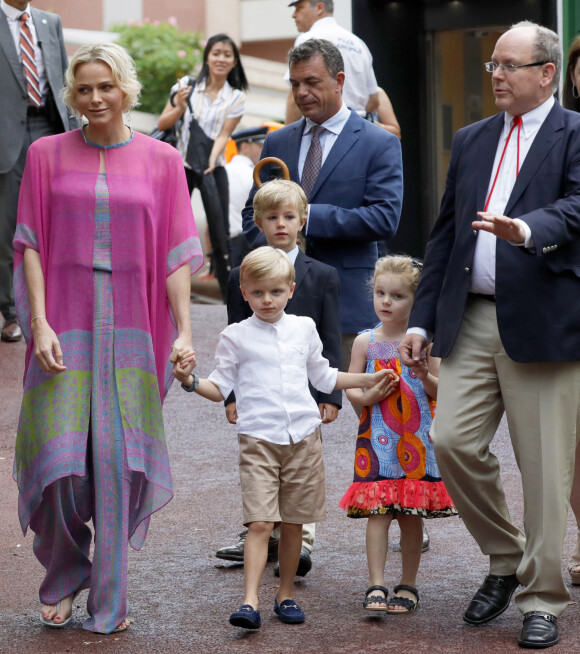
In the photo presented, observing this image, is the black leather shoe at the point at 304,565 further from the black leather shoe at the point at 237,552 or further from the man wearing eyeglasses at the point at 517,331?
the man wearing eyeglasses at the point at 517,331

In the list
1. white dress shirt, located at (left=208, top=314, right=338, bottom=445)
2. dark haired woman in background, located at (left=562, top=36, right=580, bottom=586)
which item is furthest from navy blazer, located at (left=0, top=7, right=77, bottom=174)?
white dress shirt, located at (left=208, top=314, right=338, bottom=445)

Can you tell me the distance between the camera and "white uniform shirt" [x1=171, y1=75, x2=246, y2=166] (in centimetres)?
1149

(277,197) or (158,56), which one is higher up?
(158,56)

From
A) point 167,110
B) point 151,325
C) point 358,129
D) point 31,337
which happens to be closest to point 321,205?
point 358,129

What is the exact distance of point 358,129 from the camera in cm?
611

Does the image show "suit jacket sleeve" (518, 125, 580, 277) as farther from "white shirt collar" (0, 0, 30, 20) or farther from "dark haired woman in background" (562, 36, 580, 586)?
"white shirt collar" (0, 0, 30, 20)

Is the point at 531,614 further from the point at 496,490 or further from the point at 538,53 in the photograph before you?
the point at 538,53

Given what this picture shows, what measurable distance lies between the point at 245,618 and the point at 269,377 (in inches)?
35.4

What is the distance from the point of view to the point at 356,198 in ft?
20.0

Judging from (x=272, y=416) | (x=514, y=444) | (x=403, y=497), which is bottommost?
(x=403, y=497)

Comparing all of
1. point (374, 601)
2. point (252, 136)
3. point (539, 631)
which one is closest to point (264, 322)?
point (374, 601)

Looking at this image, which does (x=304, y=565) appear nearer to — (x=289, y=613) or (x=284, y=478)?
(x=289, y=613)

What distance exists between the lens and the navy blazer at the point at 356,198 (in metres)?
6.04

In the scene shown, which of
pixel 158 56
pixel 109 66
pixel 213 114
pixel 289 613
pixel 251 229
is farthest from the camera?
pixel 158 56
